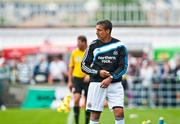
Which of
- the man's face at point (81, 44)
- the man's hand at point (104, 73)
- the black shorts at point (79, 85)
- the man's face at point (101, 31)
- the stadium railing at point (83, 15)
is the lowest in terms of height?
the black shorts at point (79, 85)

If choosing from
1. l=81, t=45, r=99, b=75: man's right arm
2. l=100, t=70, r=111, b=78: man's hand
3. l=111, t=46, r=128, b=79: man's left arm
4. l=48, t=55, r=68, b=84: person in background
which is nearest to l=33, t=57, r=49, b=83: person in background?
l=48, t=55, r=68, b=84: person in background

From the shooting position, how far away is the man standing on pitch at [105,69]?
12.8m

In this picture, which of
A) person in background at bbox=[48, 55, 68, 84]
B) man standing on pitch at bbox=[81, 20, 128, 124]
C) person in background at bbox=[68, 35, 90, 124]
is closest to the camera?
man standing on pitch at bbox=[81, 20, 128, 124]

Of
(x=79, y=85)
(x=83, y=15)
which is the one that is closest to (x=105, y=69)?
(x=79, y=85)

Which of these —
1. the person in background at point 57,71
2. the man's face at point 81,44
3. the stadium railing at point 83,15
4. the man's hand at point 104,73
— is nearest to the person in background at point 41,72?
the person in background at point 57,71

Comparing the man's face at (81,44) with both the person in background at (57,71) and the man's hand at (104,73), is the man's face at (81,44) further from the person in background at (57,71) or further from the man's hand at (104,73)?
the person in background at (57,71)

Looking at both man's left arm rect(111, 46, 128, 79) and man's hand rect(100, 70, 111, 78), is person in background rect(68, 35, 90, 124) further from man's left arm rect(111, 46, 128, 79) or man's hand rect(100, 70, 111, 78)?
man's hand rect(100, 70, 111, 78)

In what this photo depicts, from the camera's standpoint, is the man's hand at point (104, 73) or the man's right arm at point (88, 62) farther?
the man's right arm at point (88, 62)

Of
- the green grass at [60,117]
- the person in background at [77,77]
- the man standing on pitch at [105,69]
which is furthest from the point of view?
the green grass at [60,117]

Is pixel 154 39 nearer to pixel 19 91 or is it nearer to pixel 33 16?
pixel 33 16

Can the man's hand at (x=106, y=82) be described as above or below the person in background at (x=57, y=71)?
above

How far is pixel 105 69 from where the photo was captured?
1287 cm

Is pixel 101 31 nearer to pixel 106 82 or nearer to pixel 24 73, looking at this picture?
pixel 106 82

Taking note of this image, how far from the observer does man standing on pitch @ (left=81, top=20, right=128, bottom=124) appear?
1278 cm
